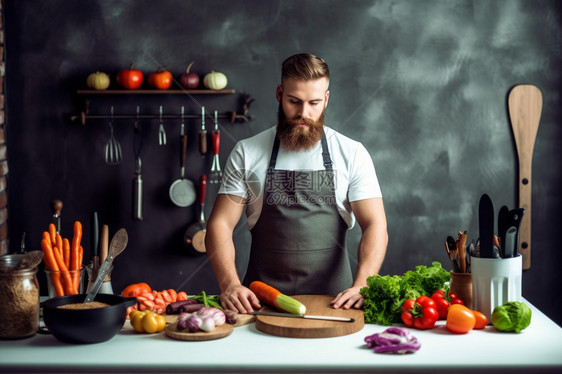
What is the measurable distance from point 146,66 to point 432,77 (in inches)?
63.4

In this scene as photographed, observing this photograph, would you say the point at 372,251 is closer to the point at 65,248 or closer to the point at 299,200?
the point at 299,200

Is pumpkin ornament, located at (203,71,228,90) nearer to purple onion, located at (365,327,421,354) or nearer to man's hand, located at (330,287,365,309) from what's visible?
man's hand, located at (330,287,365,309)

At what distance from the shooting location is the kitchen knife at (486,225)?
1597mm

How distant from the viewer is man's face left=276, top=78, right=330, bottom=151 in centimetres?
232

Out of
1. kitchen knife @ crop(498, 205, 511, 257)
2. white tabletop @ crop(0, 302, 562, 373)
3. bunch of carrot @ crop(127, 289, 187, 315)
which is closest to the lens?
white tabletop @ crop(0, 302, 562, 373)

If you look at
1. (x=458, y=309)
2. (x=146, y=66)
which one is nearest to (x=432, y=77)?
(x=146, y=66)

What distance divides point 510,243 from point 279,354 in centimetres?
70

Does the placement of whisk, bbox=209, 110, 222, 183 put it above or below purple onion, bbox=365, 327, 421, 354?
above

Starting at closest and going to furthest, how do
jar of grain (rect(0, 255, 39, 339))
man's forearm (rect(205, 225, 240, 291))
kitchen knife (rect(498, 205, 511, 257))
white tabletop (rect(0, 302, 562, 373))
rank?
1. white tabletop (rect(0, 302, 562, 373))
2. jar of grain (rect(0, 255, 39, 339))
3. kitchen knife (rect(498, 205, 511, 257))
4. man's forearm (rect(205, 225, 240, 291))

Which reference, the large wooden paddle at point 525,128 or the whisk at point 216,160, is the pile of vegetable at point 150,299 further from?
the large wooden paddle at point 525,128

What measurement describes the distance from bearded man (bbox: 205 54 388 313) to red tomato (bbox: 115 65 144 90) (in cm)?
110

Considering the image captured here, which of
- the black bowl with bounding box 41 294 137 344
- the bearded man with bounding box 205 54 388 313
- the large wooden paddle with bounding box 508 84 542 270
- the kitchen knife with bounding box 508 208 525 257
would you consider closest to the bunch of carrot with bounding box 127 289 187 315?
the black bowl with bounding box 41 294 137 344

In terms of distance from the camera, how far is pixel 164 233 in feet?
11.7

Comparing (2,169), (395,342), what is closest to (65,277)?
(395,342)
